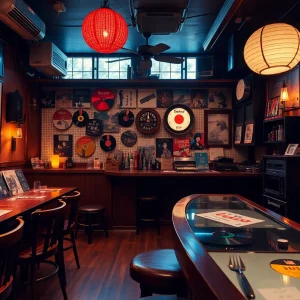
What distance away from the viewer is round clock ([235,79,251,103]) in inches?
181

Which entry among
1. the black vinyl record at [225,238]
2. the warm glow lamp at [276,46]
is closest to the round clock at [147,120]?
the warm glow lamp at [276,46]

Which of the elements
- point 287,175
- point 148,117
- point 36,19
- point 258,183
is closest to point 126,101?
point 148,117

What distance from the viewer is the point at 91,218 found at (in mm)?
4516

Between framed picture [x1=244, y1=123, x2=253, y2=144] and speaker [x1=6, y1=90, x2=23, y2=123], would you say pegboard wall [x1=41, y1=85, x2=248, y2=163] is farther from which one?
speaker [x1=6, y1=90, x2=23, y2=123]

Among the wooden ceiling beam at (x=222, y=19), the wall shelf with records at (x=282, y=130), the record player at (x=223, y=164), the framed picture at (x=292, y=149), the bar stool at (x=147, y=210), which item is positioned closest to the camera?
the wooden ceiling beam at (x=222, y=19)

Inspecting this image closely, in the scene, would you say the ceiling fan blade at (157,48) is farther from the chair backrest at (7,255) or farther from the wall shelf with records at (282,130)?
the chair backrest at (7,255)

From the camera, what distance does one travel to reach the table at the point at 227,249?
0.95 meters

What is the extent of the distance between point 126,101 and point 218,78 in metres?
1.78

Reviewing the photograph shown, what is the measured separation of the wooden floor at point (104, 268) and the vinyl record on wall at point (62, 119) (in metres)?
2.01

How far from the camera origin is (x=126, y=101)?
17.7 ft

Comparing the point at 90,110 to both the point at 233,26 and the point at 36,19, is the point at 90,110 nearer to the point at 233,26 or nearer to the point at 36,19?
the point at 36,19

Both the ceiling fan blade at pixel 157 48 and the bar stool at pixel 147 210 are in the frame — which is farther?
the bar stool at pixel 147 210

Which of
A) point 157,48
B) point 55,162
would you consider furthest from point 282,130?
point 55,162

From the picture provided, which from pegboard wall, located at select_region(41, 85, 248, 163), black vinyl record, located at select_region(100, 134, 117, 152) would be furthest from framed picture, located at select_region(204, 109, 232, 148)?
black vinyl record, located at select_region(100, 134, 117, 152)
